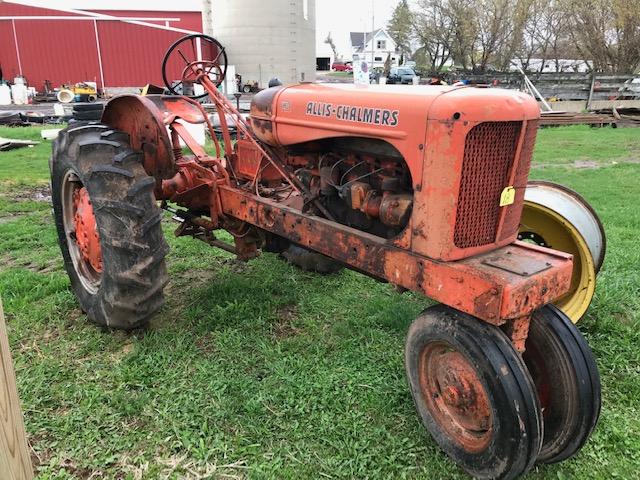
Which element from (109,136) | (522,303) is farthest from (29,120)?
(522,303)

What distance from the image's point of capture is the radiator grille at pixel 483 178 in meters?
2.08

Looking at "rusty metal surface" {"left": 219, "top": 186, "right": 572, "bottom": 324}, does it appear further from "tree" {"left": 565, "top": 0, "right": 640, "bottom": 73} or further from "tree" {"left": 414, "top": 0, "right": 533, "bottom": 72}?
"tree" {"left": 414, "top": 0, "right": 533, "bottom": 72}

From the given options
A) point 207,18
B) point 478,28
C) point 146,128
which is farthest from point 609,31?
A: point 146,128

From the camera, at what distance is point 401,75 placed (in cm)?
3009

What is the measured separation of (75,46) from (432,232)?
26.9 metres

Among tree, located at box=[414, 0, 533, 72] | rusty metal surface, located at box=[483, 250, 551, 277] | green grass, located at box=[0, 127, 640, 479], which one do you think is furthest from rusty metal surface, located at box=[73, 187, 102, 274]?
tree, located at box=[414, 0, 533, 72]

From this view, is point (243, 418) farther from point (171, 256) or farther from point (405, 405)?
point (171, 256)

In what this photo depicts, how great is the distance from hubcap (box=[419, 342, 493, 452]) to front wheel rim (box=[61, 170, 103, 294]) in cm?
205

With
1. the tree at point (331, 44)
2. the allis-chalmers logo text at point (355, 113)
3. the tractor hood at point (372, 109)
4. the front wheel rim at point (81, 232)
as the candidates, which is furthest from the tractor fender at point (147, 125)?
the tree at point (331, 44)

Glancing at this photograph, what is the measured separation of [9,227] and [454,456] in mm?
4806

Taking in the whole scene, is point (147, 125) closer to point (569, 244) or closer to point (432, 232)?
point (432, 232)

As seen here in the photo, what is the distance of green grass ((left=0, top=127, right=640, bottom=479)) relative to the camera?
91.4 inches

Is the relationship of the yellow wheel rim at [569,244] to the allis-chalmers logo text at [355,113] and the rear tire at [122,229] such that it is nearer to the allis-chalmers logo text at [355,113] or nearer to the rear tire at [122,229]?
the allis-chalmers logo text at [355,113]

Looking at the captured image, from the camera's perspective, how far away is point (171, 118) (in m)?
3.58
